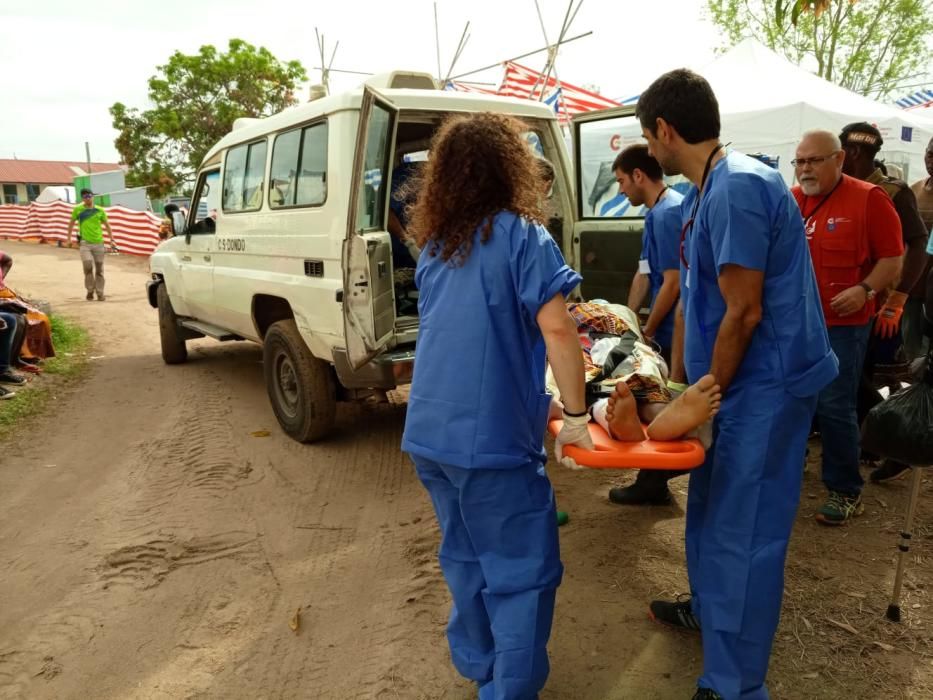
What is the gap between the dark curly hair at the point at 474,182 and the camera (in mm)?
1994

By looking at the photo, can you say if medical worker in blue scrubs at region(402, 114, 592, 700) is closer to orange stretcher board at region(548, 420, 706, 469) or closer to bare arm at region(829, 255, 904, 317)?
orange stretcher board at region(548, 420, 706, 469)

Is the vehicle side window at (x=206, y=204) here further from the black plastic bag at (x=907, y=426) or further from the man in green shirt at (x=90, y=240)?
the man in green shirt at (x=90, y=240)

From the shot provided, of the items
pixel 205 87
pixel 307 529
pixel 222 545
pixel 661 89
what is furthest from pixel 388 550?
pixel 205 87

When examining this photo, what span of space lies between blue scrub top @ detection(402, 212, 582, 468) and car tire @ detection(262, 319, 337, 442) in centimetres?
269

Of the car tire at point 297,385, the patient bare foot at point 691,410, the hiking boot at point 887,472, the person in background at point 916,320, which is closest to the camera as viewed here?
the patient bare foot at point 691,410

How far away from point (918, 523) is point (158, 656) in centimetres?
357

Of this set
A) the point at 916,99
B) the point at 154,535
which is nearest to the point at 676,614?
the point at 154,535

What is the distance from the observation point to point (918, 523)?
344 cm

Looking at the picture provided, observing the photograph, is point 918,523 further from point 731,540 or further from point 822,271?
point 731,540

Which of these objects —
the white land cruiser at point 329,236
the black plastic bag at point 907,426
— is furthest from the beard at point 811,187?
the white land cruiser at point 329,236

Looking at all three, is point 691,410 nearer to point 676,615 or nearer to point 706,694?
point 706,694

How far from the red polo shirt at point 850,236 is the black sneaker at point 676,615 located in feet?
5.25

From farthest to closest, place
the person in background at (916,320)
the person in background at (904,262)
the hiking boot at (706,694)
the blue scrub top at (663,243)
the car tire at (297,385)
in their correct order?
the car tire at (297,385) → the person in background at (916,320) → the person in background at (904,262) → the blue scrub top at (663,243) → the hiking boot at (706,694)

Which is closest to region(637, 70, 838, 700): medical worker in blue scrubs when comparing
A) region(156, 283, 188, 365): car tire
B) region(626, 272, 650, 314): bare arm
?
region(626, 272, 650, 314): bare arm
